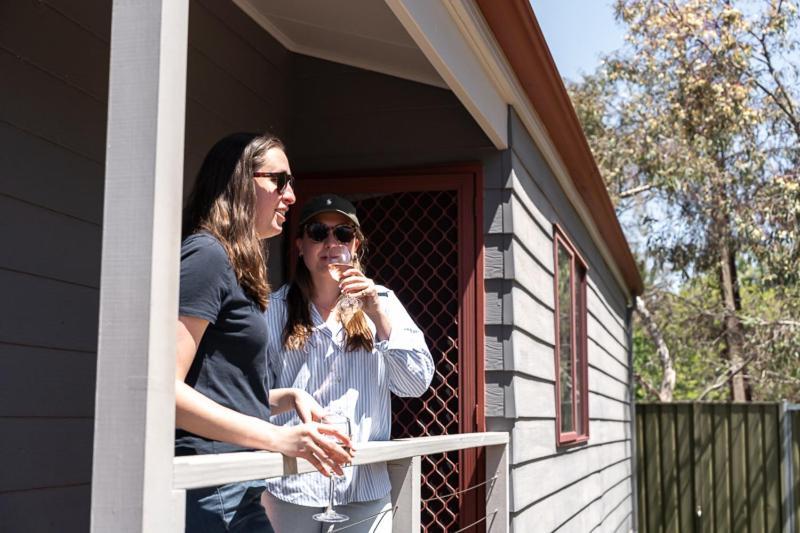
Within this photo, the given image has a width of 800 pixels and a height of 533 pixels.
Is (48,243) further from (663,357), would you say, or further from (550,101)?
(663,357)

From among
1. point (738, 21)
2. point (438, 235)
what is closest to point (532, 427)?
point (438, 235)

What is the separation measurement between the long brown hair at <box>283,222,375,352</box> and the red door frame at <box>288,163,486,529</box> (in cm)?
130

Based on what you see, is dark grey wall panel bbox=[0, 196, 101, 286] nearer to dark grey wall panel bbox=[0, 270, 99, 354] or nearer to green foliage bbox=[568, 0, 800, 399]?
dark grey wall panel bbox=[0, 270, 99, 354]

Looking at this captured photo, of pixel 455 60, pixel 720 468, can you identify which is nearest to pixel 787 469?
pixel 720 468

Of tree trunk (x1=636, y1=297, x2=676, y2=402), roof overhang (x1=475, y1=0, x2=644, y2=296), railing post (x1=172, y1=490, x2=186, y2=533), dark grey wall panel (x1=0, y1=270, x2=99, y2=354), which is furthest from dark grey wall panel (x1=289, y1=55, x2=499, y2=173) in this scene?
tree trunk (x1=636, y1=297, x2=676, y2=402)

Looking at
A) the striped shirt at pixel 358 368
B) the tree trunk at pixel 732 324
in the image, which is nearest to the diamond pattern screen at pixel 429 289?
the striped shirt at pixel 358 368

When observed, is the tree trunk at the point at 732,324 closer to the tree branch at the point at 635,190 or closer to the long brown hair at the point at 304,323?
the tree branch at the point at 635,190

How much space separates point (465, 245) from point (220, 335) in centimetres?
245

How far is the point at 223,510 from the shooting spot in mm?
2010

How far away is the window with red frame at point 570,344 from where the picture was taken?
5.84m

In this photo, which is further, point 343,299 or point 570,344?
point 570,344

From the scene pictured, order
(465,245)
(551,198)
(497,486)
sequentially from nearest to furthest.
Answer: (497,486), (465,245), (551,198)

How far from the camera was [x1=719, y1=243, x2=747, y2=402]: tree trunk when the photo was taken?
18.4 m

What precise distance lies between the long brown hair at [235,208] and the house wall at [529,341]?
221 centimetres
